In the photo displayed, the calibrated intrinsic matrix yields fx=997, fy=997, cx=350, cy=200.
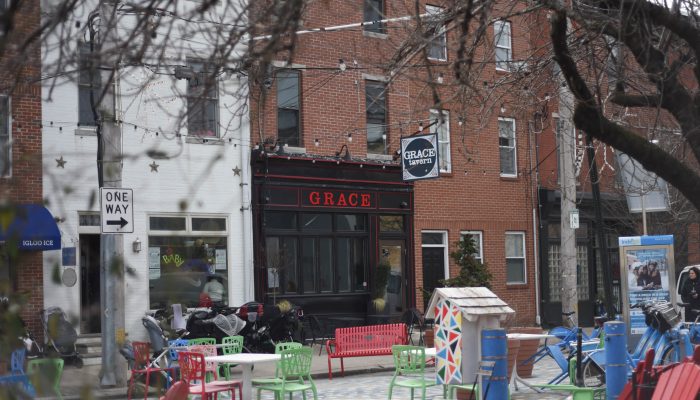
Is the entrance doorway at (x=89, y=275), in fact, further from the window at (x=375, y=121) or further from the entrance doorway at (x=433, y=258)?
the entrance doorway at (x=433, y=258)

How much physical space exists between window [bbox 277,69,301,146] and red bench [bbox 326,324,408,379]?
6586 mm

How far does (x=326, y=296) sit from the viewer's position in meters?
25.0

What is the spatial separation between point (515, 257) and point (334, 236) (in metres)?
6.81

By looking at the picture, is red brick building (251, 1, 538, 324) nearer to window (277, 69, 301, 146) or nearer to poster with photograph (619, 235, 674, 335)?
window (277, 69, 301, 146)

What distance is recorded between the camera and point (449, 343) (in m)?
11.7

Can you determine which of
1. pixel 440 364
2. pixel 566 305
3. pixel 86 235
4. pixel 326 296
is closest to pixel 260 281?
pixel 326 296

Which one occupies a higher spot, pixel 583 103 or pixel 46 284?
pixel 583 103

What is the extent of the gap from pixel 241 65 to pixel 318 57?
16.3 meters

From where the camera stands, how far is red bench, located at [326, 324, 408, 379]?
737 inches

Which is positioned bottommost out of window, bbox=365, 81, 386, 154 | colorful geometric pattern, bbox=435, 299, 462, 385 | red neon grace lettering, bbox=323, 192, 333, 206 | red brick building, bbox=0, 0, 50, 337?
colorful geometric pattern, bbox=435, 299, 462, 385

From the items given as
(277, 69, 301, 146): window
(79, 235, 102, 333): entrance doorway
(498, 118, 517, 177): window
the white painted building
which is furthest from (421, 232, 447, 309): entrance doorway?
(79, 235, 102, 333): entrance doorway

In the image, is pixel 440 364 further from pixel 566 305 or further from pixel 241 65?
pixel 566 305

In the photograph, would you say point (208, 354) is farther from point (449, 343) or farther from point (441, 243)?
point (441, 243)

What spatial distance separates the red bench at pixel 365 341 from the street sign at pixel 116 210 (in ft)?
16.2
